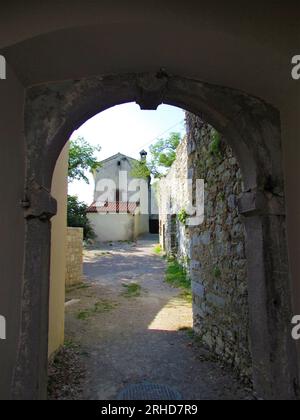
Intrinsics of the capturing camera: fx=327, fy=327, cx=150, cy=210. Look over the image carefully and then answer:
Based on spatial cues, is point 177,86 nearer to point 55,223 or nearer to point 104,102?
point 104,102

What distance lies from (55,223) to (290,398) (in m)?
2.90

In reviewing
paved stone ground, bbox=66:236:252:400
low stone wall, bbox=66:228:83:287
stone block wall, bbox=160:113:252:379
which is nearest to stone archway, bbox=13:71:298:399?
stone block wall, bbox=160:113:252:379

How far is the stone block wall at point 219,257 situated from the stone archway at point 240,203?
666 mm

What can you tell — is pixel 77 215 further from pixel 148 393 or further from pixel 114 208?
pixel 148 393

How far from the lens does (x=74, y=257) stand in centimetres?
891

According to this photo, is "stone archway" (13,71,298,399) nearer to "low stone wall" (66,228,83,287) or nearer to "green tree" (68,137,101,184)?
"low stone wall" (66,228,83,287)

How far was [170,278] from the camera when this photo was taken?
9352mm

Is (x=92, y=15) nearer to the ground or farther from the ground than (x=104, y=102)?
farther from the ground

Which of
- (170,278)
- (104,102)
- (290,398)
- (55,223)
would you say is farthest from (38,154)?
(170,278)

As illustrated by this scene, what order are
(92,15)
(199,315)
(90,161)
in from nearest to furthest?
(92,15)
(199,315)
(90,161)

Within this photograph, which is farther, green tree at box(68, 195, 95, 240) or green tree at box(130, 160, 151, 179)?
green tree at box(130, 160, 151, 179)

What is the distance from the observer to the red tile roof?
20.9m

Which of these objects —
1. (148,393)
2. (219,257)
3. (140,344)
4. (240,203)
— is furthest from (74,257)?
(240,203)

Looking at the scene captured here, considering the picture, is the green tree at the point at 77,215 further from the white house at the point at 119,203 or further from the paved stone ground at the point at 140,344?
the paved stone ground at the point at 140,344
